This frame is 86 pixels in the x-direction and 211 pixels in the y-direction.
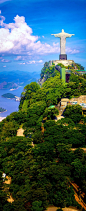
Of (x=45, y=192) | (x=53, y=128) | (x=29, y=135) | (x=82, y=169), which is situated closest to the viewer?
(x=45, y=192)

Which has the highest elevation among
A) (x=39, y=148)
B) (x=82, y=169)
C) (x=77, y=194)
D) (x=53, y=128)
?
(x=53, y=128)

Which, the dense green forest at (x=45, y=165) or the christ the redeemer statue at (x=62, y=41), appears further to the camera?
the christ the redeemer statue at (x=62, y=41)

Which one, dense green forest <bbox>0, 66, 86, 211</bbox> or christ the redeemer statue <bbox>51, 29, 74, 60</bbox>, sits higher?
christ the redeemer statue <bbox>51, 29, 74, 60</bbox>

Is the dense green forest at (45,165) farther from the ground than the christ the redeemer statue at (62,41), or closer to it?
closer to it

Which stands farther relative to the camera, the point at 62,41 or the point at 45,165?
the point at 62,41

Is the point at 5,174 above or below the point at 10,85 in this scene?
below

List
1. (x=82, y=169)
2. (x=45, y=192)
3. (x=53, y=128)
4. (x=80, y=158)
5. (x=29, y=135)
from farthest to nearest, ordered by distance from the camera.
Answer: (x=29, y=135) → (x=53, y=128) → (x=80, y=158) → (x=82, y=169) → (x=45, y=192)

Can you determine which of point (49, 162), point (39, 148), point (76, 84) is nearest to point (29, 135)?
point (39, 148)

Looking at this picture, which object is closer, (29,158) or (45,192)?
(45,192)

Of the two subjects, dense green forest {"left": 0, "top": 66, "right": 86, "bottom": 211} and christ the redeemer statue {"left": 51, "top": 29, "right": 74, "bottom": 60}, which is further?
christ the redeemer statue {"left": 51, "top": 29, "right": 74, "bottom": 60}

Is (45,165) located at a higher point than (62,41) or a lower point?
lower

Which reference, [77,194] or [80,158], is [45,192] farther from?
[80,158]
